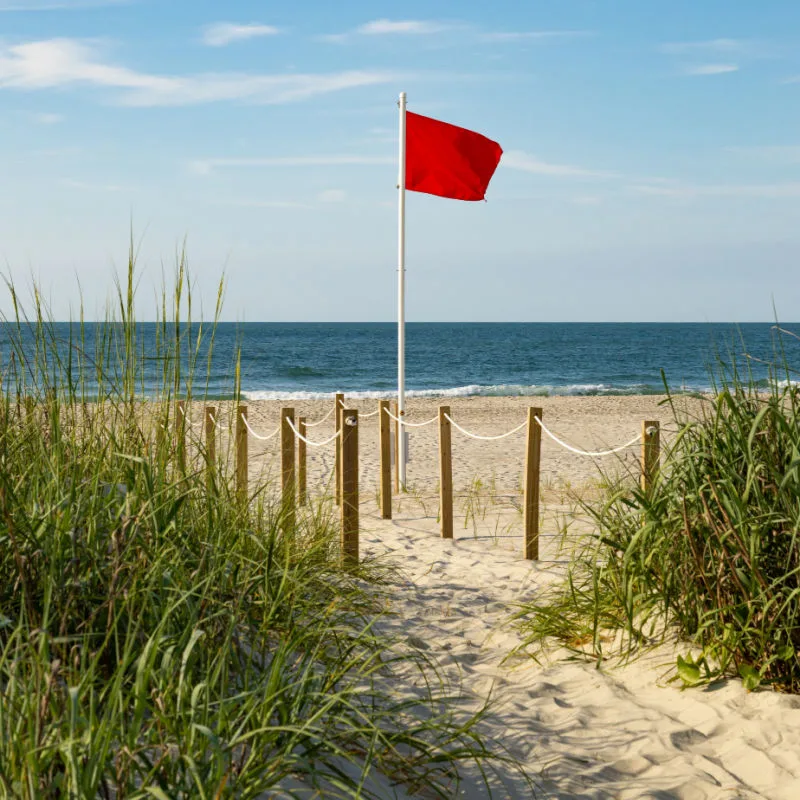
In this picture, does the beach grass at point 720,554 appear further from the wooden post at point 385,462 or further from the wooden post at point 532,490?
the wooden post at point 385,462

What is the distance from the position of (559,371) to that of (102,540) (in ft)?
133

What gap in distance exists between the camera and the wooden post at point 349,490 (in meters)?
5.40

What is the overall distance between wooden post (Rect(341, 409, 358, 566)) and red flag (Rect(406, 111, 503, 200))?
5112 mm

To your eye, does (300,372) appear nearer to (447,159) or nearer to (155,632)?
(447,159)

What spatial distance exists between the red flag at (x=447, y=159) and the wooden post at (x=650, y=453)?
198 inches

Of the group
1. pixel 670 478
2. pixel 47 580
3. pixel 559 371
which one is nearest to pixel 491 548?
pixel 670 478

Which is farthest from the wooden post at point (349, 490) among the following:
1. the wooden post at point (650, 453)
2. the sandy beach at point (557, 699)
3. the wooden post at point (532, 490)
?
the wooden post at point (650, 453)

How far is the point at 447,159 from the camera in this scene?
10133 mm

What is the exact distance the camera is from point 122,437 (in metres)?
3.47

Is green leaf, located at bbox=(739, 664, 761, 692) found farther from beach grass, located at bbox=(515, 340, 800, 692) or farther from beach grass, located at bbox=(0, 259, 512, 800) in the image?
beach grass, located at bbox=(0, 259, 512, 800)

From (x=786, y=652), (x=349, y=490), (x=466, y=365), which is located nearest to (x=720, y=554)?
(x=786, y=652)

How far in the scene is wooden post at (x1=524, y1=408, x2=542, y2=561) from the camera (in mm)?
6273

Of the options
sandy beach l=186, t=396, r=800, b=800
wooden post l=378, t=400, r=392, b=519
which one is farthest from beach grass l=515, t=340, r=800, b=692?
wooden post l=378, t=400, r=392, b=519

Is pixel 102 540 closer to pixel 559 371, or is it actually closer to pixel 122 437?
pixel 122 437
